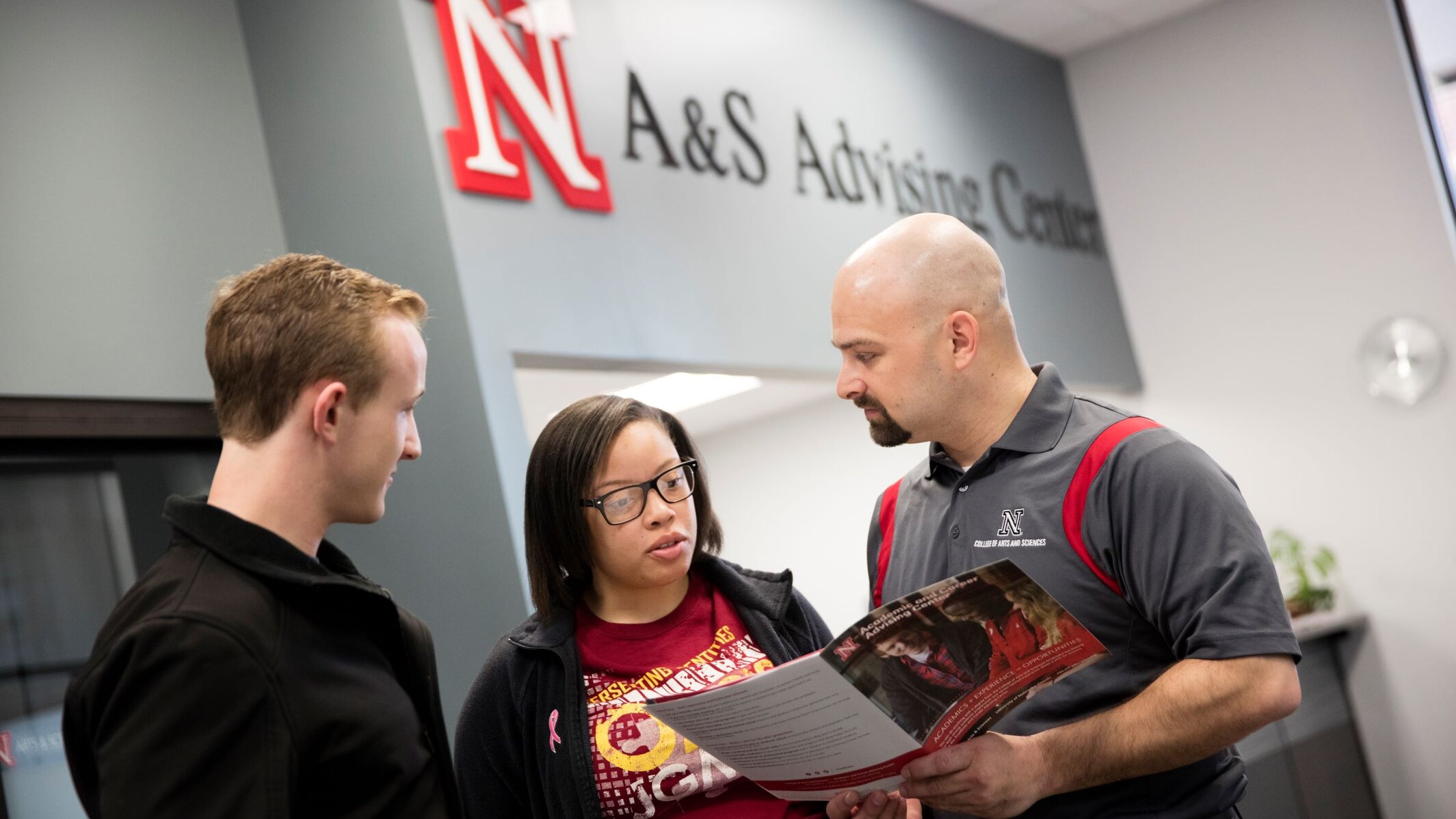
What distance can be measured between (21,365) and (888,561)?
1.94 meters

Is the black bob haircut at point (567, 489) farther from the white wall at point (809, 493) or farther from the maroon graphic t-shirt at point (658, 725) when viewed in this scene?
the white wall at point (809, 493)

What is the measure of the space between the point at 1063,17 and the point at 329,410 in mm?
5481

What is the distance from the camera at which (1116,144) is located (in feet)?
20.9

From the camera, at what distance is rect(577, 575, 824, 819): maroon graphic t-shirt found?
5.38 feet

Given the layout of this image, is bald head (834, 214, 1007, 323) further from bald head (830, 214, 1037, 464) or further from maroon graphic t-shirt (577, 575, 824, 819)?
maroon graphic t-shirt (577, 575, 824, 819)

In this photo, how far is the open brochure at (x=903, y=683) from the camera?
123 centimetres

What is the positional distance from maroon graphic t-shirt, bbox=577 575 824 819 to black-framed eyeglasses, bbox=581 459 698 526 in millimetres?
163

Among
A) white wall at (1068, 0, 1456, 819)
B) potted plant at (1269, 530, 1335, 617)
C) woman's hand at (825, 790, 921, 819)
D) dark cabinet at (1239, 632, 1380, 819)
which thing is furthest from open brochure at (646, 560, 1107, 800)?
white wall at (1068, 0, 1456, 819)

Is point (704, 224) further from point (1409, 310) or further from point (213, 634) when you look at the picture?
point (1409, 310)

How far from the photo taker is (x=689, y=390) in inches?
211

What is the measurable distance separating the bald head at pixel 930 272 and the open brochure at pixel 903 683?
59cm

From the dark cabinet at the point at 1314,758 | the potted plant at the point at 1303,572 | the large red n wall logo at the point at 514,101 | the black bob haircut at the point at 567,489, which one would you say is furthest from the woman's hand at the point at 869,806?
the potted plant at the point at 1303,572

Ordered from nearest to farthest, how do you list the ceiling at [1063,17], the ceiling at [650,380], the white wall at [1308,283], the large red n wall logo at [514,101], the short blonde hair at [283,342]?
the short blonde hair at [283,342] < the large red n wall logo at [514,101] < the ceiling at [650,380] < the white wall at [1308,283] < the ceiling at [1063,17]

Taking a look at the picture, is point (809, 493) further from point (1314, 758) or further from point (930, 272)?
point (930, 272)
